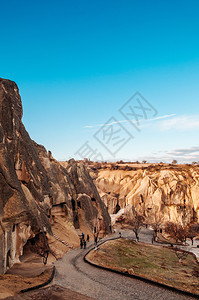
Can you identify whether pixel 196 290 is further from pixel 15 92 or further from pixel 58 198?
pixel 15 92

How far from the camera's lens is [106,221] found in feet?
153

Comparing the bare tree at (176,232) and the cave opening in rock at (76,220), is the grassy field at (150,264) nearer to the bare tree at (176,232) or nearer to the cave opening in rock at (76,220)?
the cave opening in rock at (76,220)

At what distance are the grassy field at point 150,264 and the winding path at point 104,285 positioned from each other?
4.17 feet

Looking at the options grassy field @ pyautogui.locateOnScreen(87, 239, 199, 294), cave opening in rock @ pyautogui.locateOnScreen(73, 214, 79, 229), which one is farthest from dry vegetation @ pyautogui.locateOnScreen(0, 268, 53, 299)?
cave opening in rock @ pyautogui.locateOnScreen(73, 214, 79, 229)

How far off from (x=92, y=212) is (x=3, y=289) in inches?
1196

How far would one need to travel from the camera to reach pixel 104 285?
17.6 metres

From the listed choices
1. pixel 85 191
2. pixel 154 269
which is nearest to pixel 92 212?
pixel 85 191

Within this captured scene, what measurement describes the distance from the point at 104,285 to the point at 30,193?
11.5 m

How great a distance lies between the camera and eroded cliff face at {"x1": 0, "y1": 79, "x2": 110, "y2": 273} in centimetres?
1800

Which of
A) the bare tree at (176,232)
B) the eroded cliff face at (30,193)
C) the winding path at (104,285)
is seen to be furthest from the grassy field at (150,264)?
the bare tree at (176,232)

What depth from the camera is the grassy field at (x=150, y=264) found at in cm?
1994

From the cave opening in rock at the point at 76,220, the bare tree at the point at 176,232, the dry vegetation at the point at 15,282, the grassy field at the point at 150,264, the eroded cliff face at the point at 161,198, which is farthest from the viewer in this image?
the eroded cliff face at the point at 161,198

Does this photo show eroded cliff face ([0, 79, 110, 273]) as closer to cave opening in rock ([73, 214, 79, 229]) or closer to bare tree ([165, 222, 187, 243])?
cave opening in rock ([73, 214, 79, 229])

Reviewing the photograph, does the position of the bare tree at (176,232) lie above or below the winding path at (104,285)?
below
